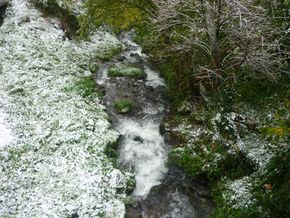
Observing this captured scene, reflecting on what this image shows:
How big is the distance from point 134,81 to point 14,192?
5.78 metres

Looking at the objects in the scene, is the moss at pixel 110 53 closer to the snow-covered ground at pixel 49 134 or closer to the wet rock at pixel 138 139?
the snow-covered ground at pixel 49 134

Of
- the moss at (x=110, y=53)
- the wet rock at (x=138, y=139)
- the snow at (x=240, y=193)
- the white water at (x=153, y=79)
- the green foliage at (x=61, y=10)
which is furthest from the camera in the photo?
the green foliage at (x=61, y=10)

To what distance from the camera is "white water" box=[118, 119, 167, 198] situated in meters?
9.30

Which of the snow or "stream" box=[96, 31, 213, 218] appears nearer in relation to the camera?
the snow

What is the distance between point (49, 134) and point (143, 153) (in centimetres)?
254

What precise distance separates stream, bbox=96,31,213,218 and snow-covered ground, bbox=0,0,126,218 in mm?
497

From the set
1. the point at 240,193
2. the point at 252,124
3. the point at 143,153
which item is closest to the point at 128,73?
the point at 143,153

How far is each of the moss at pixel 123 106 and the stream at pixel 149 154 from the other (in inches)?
4.3

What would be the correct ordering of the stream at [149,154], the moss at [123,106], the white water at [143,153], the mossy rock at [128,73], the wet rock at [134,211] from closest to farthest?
the wet rock at [134,211], the stream at [149,154], the white water at [143,153], the moss at [123,106], the mossy rock at [128,73]

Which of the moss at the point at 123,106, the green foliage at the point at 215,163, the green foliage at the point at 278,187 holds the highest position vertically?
the green foliage at the point at 278,187

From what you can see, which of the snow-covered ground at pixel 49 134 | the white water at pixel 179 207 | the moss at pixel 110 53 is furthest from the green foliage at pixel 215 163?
the moss at pixel 110 53

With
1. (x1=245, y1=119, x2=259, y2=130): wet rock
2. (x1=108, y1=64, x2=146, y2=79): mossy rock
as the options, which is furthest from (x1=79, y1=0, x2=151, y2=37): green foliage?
(x1=245, y1=119, x2=259, y2=130): wet rock

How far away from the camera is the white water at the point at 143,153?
930 centimetres

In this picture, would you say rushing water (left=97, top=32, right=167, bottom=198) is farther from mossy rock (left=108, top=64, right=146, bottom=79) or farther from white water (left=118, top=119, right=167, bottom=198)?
mossy rock (left=108, top=64, right=146, bottom=79)
